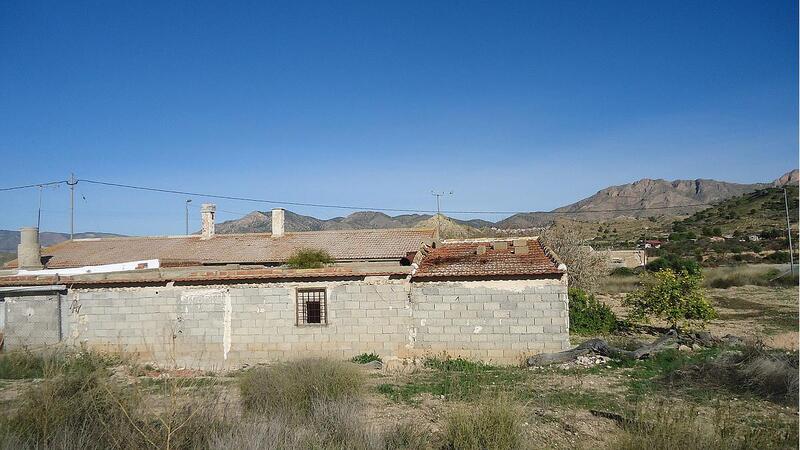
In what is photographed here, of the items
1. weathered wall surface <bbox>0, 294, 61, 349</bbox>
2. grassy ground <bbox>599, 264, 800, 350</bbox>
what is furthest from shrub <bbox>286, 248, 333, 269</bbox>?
grassy ground <bbox>599, 264, 800, 350</bbox>

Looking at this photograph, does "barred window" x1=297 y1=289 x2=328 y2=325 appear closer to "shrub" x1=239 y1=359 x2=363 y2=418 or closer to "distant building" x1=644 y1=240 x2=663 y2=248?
"shrub" x1=239 y1=359 x2=363 y2=418

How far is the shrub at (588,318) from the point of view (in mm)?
19953

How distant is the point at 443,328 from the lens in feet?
49.6

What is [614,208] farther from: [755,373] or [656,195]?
→ [755,373]

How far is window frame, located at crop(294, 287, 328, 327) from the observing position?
15.7 m

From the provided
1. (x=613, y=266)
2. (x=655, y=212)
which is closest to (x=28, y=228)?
(x=613, y=266)

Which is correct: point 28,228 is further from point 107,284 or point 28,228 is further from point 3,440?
point 3,440

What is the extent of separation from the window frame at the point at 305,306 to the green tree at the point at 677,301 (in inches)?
432

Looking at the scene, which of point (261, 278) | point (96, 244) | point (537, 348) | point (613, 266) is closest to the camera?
point (537, 348)

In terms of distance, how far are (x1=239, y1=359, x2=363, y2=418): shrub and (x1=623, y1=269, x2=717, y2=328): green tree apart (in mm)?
12841

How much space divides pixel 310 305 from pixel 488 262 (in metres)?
5.27

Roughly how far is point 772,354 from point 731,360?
786 mm

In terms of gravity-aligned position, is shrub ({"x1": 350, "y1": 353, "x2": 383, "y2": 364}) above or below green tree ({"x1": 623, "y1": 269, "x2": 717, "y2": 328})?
below

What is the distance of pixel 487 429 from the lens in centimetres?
625
